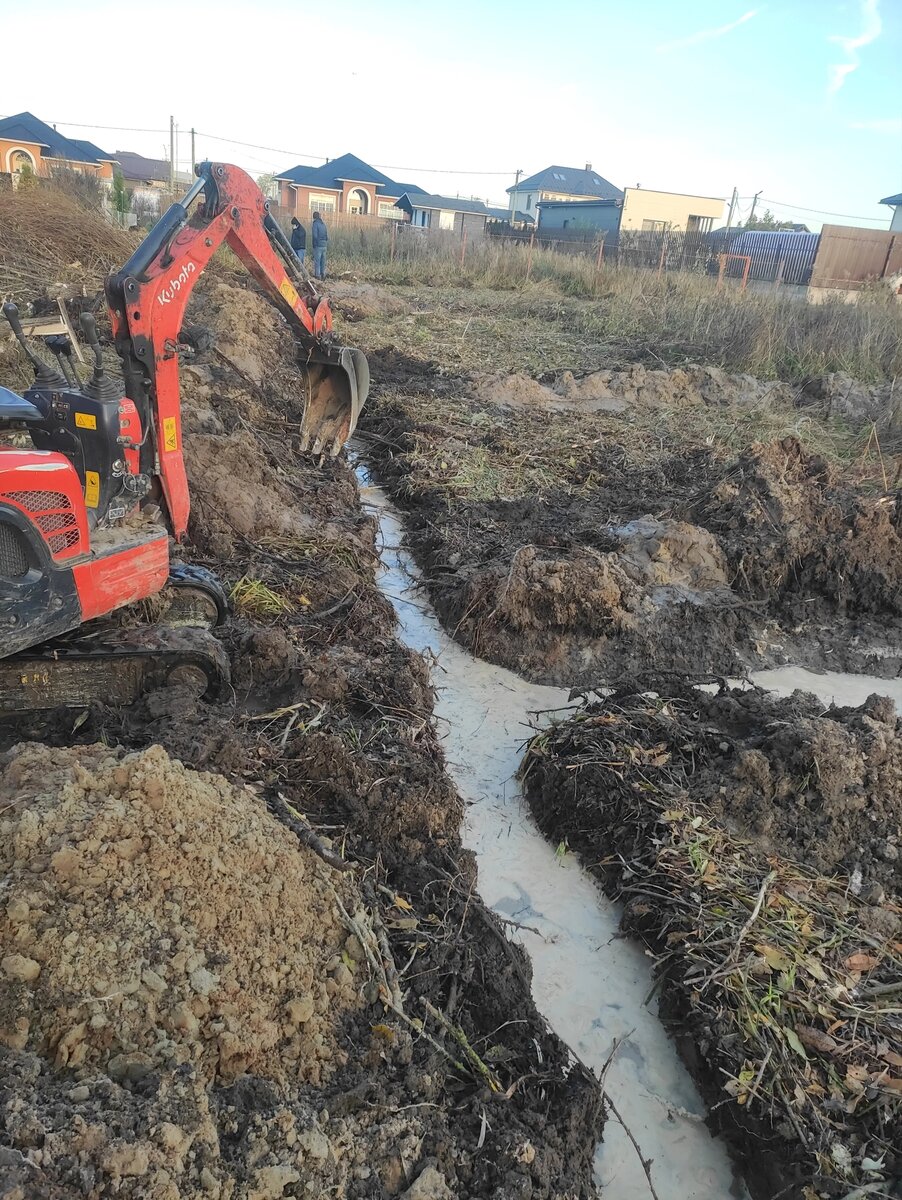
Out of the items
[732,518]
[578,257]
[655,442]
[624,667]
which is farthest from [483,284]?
[624,667]

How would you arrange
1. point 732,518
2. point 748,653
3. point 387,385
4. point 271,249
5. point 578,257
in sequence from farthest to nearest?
point 578,257, point 387,385, point 732,518, point 748,653, point 271,249

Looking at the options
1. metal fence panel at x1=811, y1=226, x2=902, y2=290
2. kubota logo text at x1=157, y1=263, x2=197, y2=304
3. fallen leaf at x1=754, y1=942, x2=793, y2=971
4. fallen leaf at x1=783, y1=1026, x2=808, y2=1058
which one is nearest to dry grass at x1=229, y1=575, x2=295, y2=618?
kubota logo text at x1=157, y1=263, x2=197, y2=304

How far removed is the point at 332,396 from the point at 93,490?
386cm

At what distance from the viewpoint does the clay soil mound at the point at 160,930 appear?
2.19 metres

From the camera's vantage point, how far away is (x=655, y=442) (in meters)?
10.4

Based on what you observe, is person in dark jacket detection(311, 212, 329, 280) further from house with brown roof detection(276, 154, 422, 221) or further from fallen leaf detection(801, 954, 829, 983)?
house with brown roof detection(276, 154, 422, 221)

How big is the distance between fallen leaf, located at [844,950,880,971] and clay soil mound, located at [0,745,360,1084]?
2056mm

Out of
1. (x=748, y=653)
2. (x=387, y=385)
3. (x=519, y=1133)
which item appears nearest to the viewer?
(x=519, y=1133)

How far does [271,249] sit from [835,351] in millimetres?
11596

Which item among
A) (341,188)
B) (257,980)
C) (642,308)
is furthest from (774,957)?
(341,188)

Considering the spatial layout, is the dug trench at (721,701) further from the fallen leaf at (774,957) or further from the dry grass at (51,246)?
the dry grass at (51,246)

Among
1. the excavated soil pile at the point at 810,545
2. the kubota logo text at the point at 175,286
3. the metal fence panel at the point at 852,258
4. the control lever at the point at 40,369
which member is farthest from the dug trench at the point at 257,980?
the metal fence panel at the point at 852,258

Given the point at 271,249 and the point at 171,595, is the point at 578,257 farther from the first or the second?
the point at 171,595

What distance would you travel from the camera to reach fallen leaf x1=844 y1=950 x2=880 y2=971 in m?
3.18
